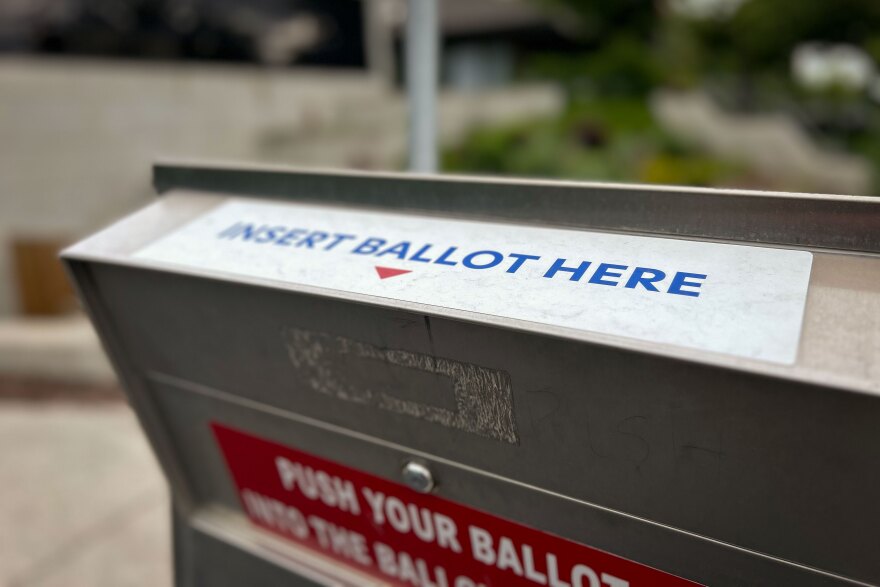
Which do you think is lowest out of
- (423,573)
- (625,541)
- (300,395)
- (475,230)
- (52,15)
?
(423,573)

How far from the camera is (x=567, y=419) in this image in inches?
37.2

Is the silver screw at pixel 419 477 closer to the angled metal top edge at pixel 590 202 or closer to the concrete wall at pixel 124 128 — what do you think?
the angled metal top edge at pixel 590 202

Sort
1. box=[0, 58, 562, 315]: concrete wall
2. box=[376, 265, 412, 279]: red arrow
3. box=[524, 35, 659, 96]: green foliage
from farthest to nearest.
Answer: box=[524, 35, 659, 96]: green foliage < box=[0, 58, 562, 315]: concrete wall < box=[376, 265, 412, 279]: red arrow

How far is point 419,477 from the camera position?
3.82 ft

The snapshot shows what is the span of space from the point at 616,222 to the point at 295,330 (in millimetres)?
569

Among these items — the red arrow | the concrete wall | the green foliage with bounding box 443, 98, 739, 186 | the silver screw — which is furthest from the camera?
the green foliage with bounding box 443, 98, 739, 186

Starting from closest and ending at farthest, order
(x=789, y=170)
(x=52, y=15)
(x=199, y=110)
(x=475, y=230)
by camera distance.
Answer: (x=475, y=230) → (x=52, y=15) → (x=199, y=110) → (x=789, y=170)

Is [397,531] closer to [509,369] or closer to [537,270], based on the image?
[509,369]

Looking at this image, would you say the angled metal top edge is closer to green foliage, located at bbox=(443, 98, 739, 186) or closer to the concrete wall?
the concrete wall

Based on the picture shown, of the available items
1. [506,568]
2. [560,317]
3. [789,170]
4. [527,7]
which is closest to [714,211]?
[560,317]

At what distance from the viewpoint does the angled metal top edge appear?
89cm

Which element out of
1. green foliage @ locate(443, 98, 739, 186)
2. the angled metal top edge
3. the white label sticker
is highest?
the angled metal top edge

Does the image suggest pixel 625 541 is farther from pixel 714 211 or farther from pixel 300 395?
pixel 300 395

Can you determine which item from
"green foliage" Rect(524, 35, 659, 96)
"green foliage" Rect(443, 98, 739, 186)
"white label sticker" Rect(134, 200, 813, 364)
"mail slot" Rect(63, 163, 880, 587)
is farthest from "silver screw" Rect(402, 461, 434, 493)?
"green foliage" Rect(524, 35, 659, 96)
